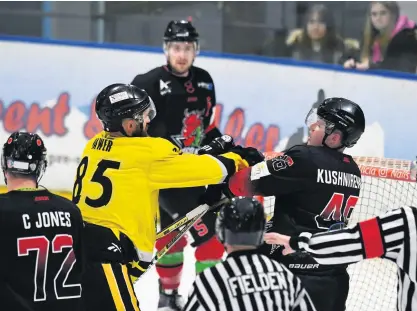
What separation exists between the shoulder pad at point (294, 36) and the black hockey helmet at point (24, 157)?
4356 millimetres

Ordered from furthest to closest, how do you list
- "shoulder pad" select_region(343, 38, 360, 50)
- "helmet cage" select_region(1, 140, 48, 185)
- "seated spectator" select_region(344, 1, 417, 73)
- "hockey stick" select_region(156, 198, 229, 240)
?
"shoulder pad" select_region(343, 38, 360, 50)
"seated spectator" select_region(344, 1, 417, 73)
"hockey stick" select_region(156, 198, 229, 240)
"helmet cage" select_region(1, 140, 48, 185)

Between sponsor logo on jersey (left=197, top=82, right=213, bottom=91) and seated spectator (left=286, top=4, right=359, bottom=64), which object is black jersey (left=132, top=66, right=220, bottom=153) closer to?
sponsor logo on jersey (left=197, top=82, right=213, bottom=91)

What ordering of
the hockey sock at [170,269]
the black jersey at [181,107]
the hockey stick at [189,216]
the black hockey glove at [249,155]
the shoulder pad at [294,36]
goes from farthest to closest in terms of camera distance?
the shoulder pad at [294,36]
the black jersey at [181,107]
the hockey sock at [170,269]
the hockey stick at [189,216]
the black hockey glove at [249,155]

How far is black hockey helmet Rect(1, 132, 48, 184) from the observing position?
9.96 ft

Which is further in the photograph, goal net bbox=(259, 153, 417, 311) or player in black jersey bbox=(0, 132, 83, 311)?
goal net bbox=(259, 153, 417, 311)

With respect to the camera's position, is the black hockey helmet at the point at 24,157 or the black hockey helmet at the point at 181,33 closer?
the black hockey helmet at the point at 24,157

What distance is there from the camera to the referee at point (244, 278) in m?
2.51

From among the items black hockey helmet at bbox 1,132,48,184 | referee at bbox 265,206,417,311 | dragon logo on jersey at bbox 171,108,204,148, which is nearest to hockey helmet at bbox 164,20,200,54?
dragon logo on jersey at bbox 171,108,204,148

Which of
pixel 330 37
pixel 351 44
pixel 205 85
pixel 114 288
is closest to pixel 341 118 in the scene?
pixel 114 288

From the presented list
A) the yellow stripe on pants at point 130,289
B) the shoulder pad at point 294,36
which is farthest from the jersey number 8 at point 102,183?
the shoulder pad at point 294,36

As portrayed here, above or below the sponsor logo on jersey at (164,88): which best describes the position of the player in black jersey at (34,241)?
below

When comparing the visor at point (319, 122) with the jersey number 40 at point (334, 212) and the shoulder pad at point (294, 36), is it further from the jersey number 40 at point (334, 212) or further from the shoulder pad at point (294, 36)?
the shoulder pad at point (294, 36)

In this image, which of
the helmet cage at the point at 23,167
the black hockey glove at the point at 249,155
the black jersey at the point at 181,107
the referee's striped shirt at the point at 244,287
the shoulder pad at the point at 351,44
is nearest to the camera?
the referee's striped shirt at the point at 244,287

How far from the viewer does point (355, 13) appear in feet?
23.0
